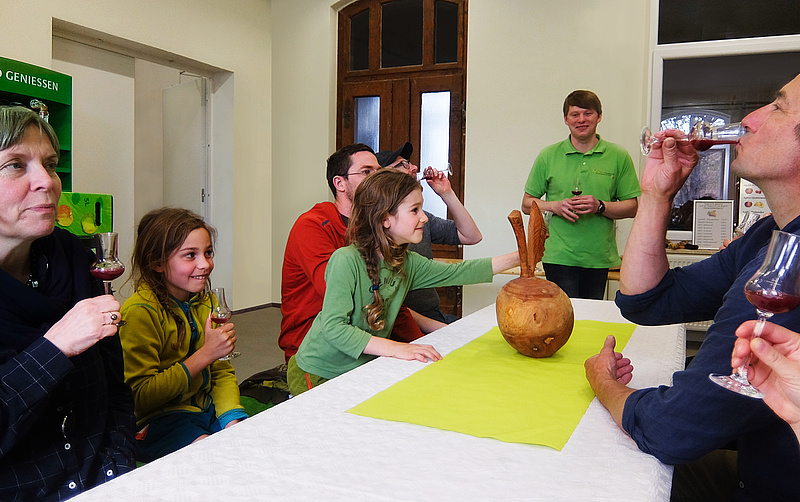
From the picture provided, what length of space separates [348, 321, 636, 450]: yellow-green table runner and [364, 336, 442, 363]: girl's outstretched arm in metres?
0.04

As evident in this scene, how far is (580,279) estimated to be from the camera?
3.46 meters

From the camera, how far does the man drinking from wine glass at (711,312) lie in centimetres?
97

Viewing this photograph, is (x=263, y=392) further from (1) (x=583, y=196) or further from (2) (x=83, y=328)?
(1) (x=583, y=196)

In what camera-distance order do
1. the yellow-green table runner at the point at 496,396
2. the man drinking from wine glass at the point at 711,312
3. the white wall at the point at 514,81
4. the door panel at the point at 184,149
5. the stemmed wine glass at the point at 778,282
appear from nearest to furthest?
the stemmed wine glass at the point at 778,282 < the man drinking from wine glass at the point at 711,312 < the yellow-green table runner at the point at 496,396 < the white wall at the point at 514,81 < the door panel at the point at 184,149

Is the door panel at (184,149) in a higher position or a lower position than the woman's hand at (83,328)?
higher

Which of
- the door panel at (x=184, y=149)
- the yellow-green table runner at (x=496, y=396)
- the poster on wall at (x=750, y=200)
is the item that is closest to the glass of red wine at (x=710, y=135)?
the yellow-green table runner at (x=496, y=396)

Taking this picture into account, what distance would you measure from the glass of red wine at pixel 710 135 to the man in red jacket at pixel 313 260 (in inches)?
51.1

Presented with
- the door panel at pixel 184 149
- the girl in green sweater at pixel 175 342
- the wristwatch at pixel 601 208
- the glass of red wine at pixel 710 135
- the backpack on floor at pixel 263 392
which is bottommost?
the backpack on floor at pixel 263 392

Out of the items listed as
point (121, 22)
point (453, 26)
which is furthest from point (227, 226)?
point (453, 26)

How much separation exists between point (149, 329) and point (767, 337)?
1.60 metres

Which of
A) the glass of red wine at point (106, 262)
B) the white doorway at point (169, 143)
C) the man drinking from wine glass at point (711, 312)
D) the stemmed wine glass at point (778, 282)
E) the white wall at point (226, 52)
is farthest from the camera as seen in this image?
the white doorway at point (169, 143)

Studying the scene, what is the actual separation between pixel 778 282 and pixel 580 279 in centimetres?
263

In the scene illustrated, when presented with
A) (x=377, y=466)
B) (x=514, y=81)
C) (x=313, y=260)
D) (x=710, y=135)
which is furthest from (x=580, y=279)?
(x=377, y=466)

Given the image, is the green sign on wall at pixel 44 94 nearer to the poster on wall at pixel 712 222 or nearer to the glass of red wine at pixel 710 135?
the glass of red wine at pixel 710 135
